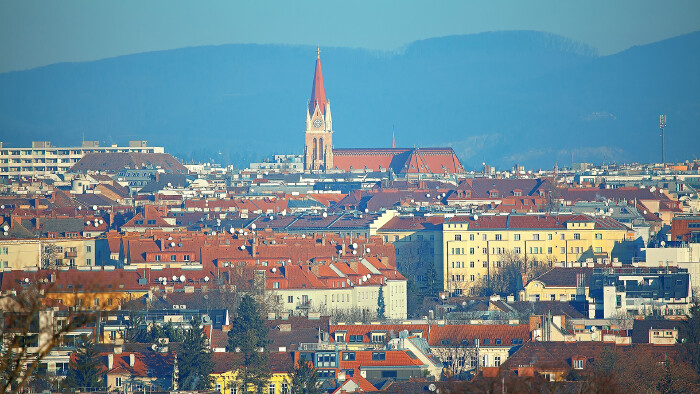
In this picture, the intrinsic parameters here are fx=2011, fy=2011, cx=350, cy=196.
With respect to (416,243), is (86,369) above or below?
below

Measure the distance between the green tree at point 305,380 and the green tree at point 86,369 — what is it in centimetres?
437

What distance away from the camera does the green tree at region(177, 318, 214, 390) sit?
153 ft

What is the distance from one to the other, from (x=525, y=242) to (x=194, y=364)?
5265 centimetres

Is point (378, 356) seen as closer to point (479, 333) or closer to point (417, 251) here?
point (479, 333)

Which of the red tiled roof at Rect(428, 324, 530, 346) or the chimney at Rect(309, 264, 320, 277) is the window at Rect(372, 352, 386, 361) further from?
the chimney at Rect(309, 264, 320, 277)

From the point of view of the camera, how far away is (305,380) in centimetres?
4616

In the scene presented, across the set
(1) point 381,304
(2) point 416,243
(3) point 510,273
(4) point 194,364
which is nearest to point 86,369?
(4) point 194,364

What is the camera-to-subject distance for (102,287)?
20766mm

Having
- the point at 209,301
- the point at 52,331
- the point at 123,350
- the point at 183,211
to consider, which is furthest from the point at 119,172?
the point at 52,331

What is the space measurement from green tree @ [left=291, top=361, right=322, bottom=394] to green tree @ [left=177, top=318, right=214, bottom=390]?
206 centimetres

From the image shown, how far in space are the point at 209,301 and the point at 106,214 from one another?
1861 inches

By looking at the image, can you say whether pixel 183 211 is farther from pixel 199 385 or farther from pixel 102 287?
pixel 102 287

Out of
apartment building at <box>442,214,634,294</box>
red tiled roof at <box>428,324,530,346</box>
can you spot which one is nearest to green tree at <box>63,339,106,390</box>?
red tiled roof at <box>428,324,530,346</box>

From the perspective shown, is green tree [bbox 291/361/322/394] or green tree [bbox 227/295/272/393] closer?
green tree [bbox 291/361/322/394]
